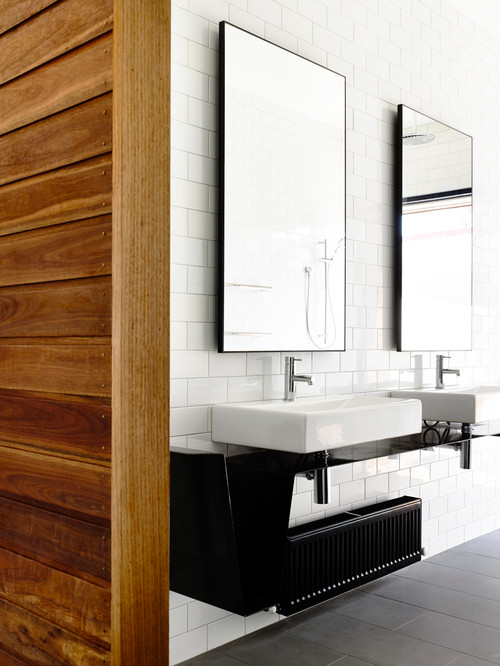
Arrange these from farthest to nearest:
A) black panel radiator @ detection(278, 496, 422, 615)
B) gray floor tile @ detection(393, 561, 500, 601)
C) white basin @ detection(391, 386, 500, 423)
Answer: gray floor tile @ detection(393, 561, 500, 601), white basin @ detection(391, 386, 500, 423), black panel radiator @ detection(278, 496, 422, 615)

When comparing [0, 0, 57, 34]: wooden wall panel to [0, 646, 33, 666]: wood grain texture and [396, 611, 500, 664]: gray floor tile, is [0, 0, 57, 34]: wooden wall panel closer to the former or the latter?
[0, 646, 33, 666]: wood grain texture

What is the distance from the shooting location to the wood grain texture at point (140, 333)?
1.69 metres

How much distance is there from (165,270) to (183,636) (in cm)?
171

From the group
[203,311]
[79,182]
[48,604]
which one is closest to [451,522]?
[203,311]

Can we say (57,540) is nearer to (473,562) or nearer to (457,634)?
(457,634)

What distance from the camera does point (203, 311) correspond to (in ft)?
9.46

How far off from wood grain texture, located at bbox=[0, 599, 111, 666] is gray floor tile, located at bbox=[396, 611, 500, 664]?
5.74 feet

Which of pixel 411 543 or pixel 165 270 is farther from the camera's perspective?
pixel 411 543

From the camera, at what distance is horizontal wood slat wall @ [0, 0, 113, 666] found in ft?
5.75

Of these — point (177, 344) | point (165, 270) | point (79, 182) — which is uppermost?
point (79, 182)

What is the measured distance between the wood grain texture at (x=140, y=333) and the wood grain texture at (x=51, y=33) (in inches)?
3.5

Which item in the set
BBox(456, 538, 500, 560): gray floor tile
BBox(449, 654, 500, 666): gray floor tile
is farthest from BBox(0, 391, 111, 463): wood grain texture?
BBox(456, 538, 500, 560): gray floor tile

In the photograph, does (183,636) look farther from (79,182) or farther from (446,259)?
(446,259)

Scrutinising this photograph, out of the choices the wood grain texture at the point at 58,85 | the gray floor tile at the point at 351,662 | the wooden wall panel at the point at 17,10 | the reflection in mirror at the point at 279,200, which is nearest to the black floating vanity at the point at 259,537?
the gray floor tile at the point at 351,662
